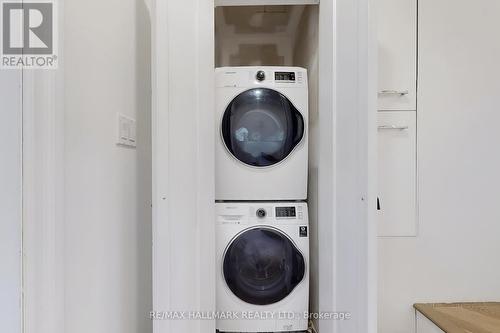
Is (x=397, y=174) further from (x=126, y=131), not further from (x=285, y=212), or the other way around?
(x=126, y=131)

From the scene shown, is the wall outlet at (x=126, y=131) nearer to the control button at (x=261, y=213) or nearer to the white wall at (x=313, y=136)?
the control button at (x=261, y=213)

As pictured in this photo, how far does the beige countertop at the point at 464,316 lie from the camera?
133 centimetres

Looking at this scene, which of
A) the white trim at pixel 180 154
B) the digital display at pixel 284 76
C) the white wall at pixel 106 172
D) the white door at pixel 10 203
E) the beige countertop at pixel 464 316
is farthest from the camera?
the digital display at pixel 284 76

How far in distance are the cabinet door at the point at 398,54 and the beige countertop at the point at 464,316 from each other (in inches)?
46.1

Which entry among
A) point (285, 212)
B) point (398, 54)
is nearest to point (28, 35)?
point (285, 212)

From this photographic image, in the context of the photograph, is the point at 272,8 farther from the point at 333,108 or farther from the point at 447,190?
the point at 447,190

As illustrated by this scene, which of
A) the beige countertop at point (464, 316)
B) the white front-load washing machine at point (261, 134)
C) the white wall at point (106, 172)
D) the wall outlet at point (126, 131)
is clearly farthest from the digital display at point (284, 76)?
the beige countertop at point (464, 316)

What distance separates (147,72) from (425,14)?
164 cm

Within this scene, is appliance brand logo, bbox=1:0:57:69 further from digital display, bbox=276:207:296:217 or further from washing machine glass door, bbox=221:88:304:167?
digital display, bbox=276:207:296:217

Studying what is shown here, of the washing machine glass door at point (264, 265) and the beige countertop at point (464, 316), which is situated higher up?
the washing machine glass door at point (264, 265)

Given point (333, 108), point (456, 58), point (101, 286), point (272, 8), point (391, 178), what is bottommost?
point (101, 286)

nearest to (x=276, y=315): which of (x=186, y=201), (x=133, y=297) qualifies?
(x=133, y=297)

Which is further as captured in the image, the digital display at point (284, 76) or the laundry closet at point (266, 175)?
the digital display at point (284, 76)

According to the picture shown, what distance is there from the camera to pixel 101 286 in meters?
0.97
